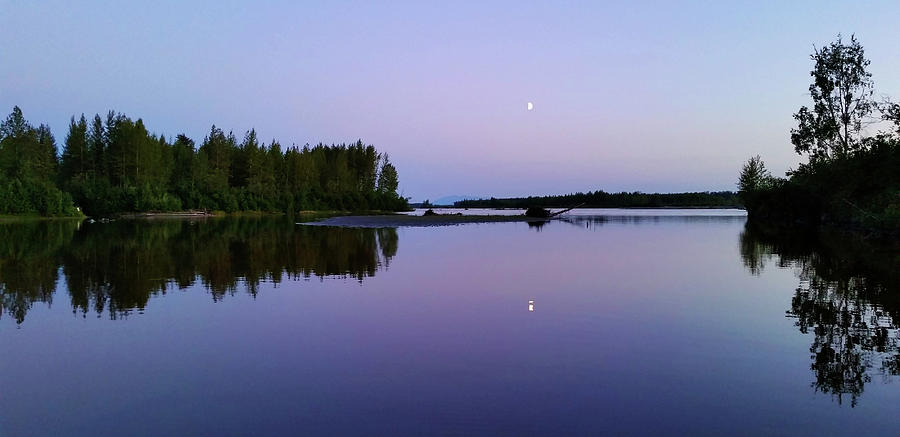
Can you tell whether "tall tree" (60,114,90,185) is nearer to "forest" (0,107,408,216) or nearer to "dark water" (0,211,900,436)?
"forest" (0,107,408,216)

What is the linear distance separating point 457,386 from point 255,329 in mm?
6974

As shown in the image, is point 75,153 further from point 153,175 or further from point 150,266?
point 150,266

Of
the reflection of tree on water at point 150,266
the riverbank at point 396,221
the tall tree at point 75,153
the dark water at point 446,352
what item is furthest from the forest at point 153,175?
the dark water at point 446,352

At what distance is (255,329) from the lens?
49.0 feet

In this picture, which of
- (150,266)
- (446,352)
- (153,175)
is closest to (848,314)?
(446,352)

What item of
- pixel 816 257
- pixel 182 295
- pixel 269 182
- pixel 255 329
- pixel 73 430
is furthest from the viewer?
pixel 269 182

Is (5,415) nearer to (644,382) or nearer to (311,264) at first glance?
(644,382)

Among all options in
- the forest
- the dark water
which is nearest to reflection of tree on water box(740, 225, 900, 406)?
the dark water

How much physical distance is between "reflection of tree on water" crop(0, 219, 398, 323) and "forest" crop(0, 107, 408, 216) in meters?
66.1

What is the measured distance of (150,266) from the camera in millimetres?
29000

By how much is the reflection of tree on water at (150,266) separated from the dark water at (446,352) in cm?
25

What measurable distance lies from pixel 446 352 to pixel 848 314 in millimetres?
12340

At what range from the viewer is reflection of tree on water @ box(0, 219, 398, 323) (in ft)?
66.1

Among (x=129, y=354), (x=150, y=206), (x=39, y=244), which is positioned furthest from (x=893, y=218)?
(x=150, y=206)
